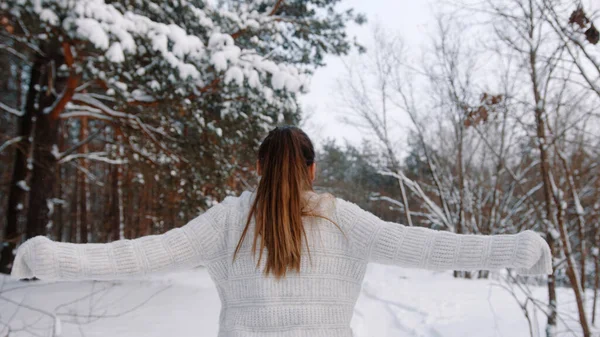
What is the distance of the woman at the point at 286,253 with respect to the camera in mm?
1474

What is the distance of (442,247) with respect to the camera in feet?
4.92

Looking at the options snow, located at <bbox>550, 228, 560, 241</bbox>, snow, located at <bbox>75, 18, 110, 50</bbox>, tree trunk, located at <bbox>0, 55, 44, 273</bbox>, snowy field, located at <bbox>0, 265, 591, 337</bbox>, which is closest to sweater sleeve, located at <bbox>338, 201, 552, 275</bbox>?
snowy field, located at <bbox>0, 265, 591, 337</bbox>

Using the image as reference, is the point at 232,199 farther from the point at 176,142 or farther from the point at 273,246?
the point at 176,142

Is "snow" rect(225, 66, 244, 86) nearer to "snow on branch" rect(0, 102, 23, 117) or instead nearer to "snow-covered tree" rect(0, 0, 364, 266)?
"snow-covered tree" rect(0, 0, 364, 266)

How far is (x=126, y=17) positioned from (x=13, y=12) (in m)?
1.28

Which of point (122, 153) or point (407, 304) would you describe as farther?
point (122, 153)

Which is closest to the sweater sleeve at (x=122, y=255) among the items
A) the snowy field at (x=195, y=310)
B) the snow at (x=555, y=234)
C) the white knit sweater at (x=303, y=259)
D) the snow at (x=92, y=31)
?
the white knit sweater at (x=303, y=259)

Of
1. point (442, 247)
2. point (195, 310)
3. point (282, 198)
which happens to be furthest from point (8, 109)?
point (442, 247)

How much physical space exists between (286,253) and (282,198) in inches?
7.2

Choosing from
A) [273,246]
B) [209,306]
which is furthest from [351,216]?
[209,306]

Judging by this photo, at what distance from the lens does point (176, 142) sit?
7.38m

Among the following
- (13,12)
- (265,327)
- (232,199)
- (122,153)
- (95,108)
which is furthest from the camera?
(122,153)

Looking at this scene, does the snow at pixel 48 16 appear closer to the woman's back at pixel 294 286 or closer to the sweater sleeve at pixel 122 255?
the sweater sleeve at pixel 122 255

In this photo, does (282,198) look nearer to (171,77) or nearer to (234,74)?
(234,74)
